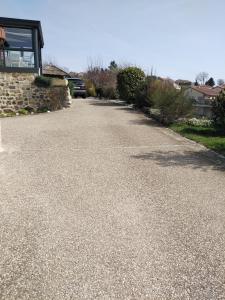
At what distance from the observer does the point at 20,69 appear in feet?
57.6

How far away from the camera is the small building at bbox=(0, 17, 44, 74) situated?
17281mm

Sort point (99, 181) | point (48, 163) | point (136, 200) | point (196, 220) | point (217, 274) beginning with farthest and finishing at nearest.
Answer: point (48, 163), point (99, 181), point (136, 200), point (196, 220), point (217, 274)

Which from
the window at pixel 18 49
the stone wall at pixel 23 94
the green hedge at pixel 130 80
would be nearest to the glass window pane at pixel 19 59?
the window at pixel 18 49

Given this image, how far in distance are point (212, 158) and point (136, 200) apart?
4.25 metres

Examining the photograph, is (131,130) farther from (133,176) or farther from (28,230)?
(28,230)

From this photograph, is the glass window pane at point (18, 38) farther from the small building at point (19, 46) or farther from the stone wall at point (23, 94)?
the stone wall at point (23, 94)

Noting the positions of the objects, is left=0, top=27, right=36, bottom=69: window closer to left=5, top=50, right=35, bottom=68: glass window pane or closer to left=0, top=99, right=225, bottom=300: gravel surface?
left=5, top=50, right=35, bottom=68: glass window pane

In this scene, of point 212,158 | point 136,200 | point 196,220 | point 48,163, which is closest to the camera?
point 196,220

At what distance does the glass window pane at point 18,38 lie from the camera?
17.5 m

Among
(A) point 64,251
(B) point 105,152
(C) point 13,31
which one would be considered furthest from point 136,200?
(C) point 13,31

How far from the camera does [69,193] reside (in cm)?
595

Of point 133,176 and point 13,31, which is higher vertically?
point 13,31

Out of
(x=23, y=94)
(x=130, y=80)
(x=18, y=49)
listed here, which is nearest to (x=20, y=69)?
(x=18, y=49)

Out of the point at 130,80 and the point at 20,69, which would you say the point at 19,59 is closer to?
the point at 20,69
